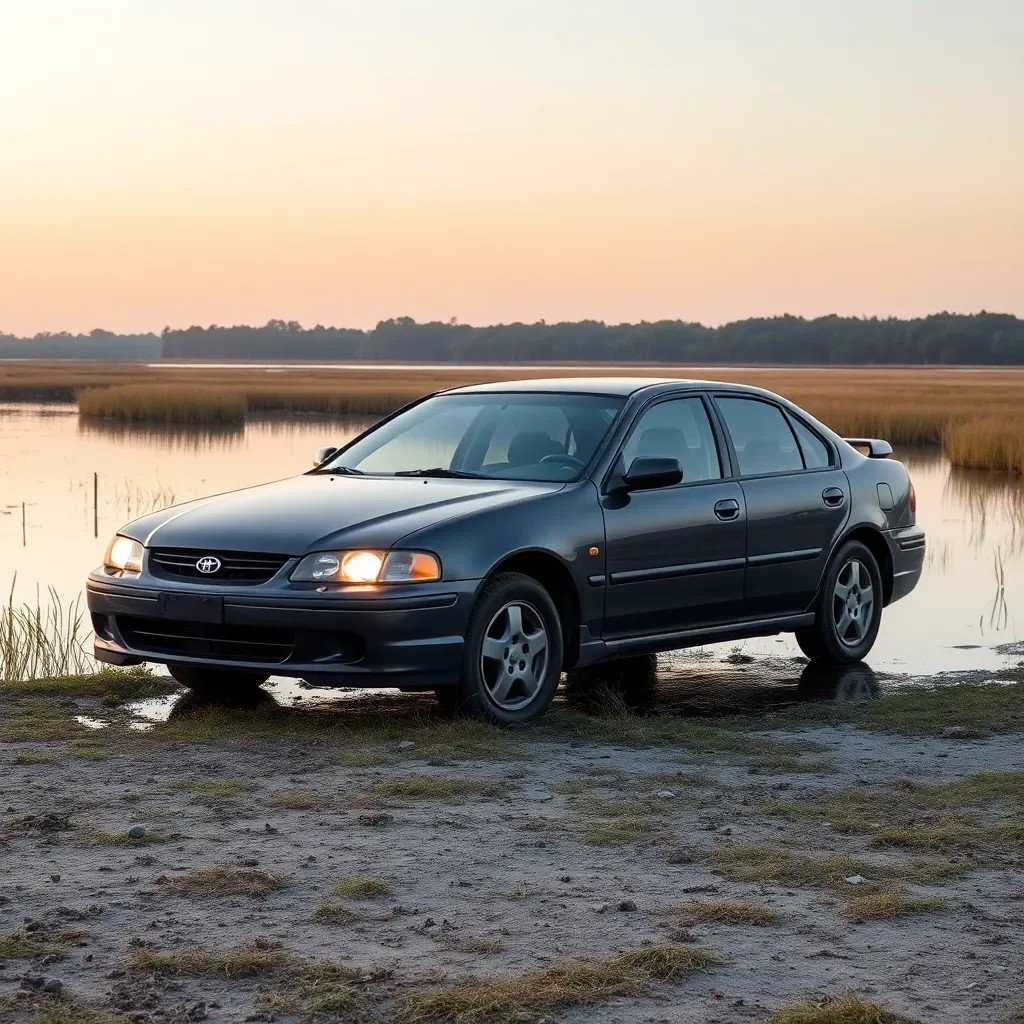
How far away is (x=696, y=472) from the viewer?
9.12m

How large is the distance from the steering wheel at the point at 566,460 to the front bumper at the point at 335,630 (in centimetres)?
113

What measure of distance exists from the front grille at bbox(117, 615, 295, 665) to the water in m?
1.24

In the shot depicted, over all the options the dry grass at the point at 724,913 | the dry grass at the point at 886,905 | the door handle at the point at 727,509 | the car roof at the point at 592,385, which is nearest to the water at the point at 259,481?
the door handle at the point at 727,509

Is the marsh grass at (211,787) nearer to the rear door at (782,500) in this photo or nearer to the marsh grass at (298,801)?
the marsh grass at (298,801)

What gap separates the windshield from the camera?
8.75 m

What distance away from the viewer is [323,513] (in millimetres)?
8008

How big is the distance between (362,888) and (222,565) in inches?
118

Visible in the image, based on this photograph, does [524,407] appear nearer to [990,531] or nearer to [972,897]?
[972,897]

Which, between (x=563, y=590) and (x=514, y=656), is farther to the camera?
(x=563, y=590)

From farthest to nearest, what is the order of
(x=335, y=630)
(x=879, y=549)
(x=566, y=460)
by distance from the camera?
(x=879, y=549)
(x=566, y=460)
(x=335, y=630)

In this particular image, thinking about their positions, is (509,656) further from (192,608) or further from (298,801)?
(298,801)

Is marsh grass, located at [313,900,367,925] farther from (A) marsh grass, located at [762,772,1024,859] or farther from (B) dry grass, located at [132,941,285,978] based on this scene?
(A) marsh grass, located at [762,772,1024,859]

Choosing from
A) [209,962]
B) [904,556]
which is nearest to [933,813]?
[209,962]

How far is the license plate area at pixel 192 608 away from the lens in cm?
771
